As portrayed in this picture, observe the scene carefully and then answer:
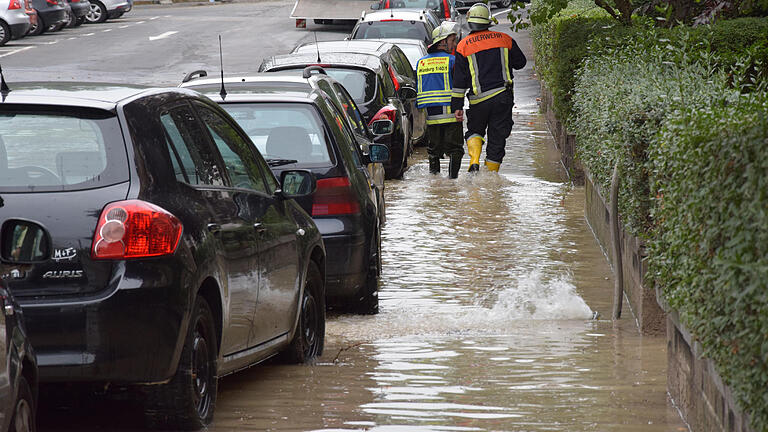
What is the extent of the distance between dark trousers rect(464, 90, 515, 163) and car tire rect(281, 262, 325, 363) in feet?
29.0

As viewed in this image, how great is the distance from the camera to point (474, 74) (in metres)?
16.4

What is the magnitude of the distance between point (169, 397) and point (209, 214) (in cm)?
84

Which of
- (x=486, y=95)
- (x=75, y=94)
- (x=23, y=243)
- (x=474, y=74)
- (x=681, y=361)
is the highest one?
(x=75, y=94)

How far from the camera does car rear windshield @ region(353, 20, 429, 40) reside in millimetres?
26625

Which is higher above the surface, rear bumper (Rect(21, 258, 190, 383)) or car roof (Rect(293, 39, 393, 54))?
rear bumper (Rect(21, 258, 190, 383))

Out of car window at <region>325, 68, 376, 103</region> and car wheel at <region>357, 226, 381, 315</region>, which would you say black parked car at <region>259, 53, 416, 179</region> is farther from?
car wheel at <region>357, 226, 381, 315</region>

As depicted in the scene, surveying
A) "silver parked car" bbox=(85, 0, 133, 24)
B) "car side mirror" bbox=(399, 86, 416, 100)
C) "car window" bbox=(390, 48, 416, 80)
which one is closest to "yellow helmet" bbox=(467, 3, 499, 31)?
"car side mirror" bbox=(399, 86, 416, 100)

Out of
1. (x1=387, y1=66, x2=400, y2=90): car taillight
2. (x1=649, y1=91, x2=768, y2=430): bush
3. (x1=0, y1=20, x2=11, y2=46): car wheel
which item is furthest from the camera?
(x1=0, y1=20, x2=11, y2=46): car wheel

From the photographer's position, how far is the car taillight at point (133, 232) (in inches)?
213

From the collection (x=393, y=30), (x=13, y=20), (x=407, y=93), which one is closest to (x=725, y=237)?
(x=407, y=93)

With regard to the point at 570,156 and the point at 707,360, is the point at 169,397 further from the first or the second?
the point at 570,156

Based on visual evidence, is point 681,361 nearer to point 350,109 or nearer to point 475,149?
point 350,109

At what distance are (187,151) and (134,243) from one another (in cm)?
85

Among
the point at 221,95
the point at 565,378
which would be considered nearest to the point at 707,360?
the point at 565,378
